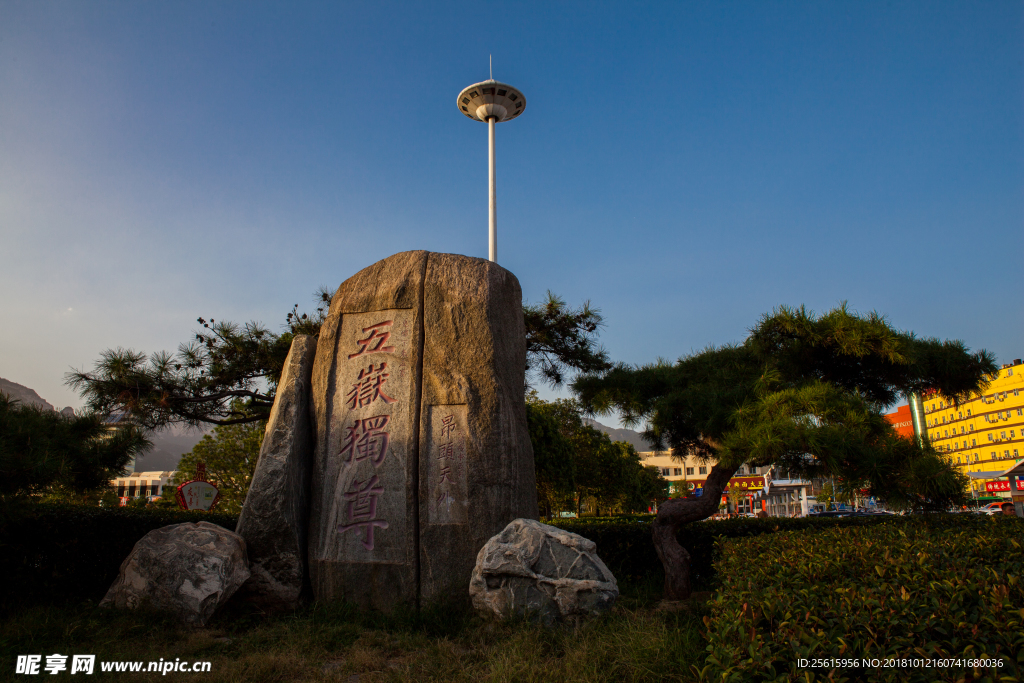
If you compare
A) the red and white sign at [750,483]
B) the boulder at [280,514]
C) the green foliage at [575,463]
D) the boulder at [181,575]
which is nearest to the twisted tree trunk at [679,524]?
the boulder at [280,514]

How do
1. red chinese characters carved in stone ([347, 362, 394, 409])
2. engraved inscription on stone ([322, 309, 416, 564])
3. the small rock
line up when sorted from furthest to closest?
1. red chinese characters carved in stone ([347, 362, 394, 409])
2. engraved inscription on stone ([322, 309, 416, 564])
3. the small rock

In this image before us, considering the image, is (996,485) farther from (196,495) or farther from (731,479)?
(196,495)

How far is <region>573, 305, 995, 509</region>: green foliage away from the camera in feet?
15.0

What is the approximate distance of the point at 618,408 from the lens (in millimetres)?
7301

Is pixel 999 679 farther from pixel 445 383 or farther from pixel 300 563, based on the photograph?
pixel 300 563

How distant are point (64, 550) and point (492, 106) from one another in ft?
27.8

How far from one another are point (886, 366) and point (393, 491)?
5268 millimetres

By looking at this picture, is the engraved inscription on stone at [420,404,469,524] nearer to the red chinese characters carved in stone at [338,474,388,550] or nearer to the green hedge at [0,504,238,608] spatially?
the red chinese characters carved in stone at [338,474,388,550]

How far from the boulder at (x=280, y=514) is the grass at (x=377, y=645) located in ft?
1.09

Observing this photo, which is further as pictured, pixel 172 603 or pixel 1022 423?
pixel 1022 423

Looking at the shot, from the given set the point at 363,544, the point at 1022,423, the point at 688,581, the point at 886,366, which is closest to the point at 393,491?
the point at 363,544

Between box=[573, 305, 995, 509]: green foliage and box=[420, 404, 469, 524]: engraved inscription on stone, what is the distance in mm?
2175

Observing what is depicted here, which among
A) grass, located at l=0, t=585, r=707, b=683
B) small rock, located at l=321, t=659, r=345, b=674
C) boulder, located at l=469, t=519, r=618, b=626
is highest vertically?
boulder, located at l=469, t=519, r=618, b=626

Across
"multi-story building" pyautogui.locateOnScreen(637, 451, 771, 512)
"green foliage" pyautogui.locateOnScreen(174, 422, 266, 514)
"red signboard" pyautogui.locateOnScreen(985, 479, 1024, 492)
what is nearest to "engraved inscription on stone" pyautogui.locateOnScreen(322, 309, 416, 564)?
"green foliage" pyautogui.locateOnScreen(174, 422, 266, 514)
